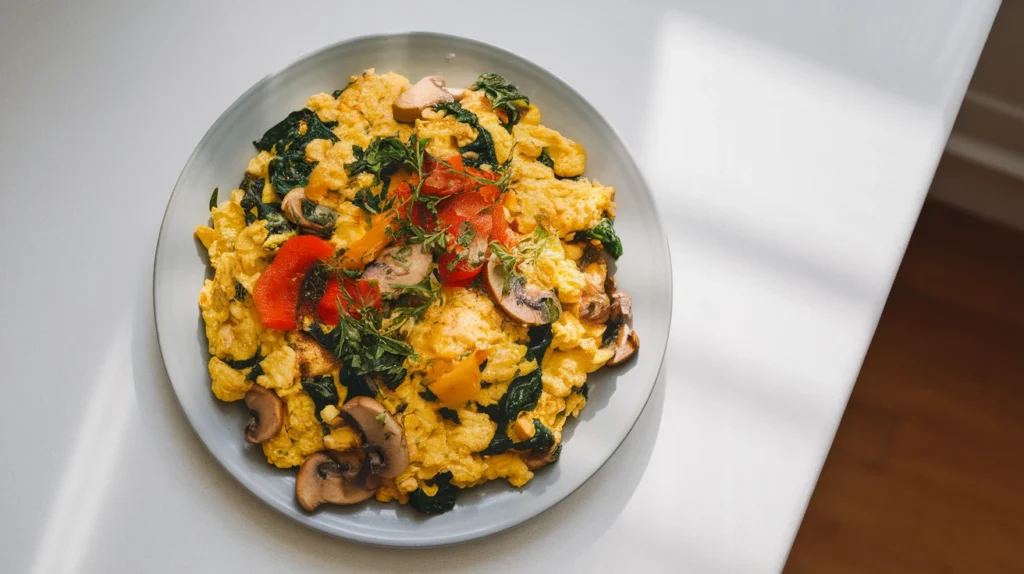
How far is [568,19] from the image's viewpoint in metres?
2.71

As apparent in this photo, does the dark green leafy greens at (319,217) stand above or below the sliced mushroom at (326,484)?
above

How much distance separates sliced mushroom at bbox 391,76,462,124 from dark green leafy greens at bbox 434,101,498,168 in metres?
0.03

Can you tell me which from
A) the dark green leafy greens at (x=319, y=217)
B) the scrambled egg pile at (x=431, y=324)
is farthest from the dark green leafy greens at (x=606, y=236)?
the dark green leafy greens at (x=319, y=217)

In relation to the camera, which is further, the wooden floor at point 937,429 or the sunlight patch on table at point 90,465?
the wooden floor at point 937,429

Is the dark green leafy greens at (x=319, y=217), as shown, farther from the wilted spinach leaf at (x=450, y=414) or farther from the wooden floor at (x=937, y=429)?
the wooden floor at (x=937, y=429)

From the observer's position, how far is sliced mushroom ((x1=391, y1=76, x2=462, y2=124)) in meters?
2.28

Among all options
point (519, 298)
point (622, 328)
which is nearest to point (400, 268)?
point (519, 298)

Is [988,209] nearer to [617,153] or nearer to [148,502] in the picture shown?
[617,153]

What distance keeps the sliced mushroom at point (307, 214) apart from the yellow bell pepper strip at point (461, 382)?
19.4 inches

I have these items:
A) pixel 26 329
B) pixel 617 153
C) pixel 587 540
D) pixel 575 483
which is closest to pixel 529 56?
pixel 617 153

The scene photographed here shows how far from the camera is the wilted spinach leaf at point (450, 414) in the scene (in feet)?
7.24

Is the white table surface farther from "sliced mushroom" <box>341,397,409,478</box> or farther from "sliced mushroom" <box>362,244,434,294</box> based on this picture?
"sliced mushroom" <box>362,244,434,294</box>

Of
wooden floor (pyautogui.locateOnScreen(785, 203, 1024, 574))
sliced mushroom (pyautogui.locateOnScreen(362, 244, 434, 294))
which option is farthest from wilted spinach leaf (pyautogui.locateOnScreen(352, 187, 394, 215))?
wooden floor (pyautogui.locateOnScreen(785, 203, 1024, 574))

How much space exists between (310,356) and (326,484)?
0.34 metres
